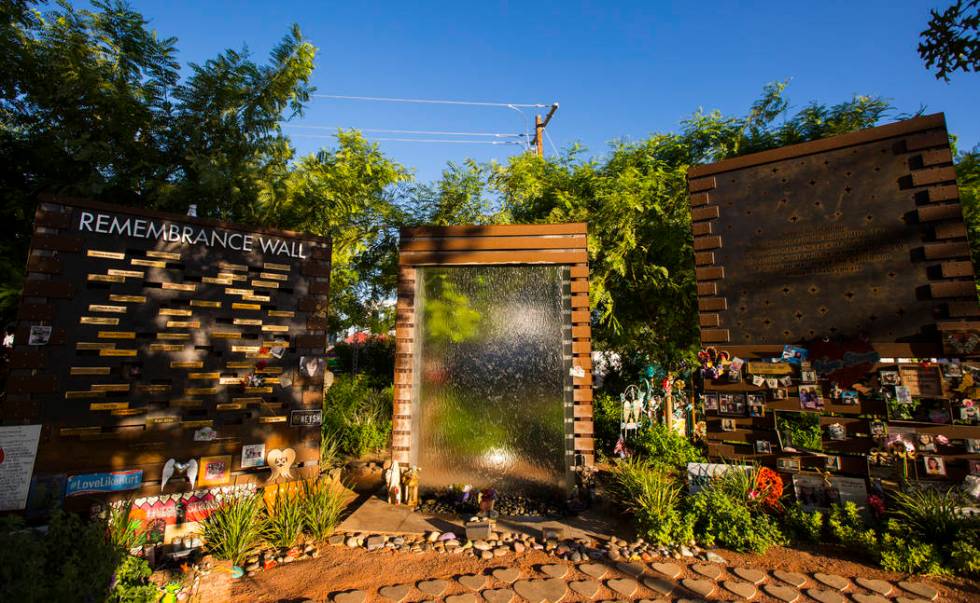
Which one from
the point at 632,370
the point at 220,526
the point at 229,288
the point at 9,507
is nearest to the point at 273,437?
the point at 220,526

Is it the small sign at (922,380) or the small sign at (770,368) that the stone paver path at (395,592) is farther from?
the small sign at (922,380)

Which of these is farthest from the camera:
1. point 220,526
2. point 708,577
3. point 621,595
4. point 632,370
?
point 632,370

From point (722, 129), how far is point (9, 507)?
575 inches

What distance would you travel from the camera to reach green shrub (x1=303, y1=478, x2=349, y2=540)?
5.25m

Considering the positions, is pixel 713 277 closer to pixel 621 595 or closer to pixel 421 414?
pixel 621 595

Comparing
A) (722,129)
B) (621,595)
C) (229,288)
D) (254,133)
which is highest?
(722,129)

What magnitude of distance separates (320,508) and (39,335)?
3498 millimetres

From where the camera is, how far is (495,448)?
273 inches

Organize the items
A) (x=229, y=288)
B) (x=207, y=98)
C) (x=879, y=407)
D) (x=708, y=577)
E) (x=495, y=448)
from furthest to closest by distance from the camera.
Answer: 1. (x=207, y=98)
2. (x=495, y=448)
3. (x=229, y=288)
4. (x=879, y=407)
5. (x=708, y=577)

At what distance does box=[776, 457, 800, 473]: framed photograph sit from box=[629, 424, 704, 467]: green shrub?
284 centimetres

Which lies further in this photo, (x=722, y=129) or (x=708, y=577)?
(x=722, y=129)

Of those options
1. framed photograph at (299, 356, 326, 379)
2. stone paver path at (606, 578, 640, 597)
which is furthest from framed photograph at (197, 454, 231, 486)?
stone paver path at (606, 578, 640, 597)

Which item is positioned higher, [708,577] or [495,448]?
[495,448]

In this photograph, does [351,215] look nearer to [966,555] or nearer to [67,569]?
[67,569]
